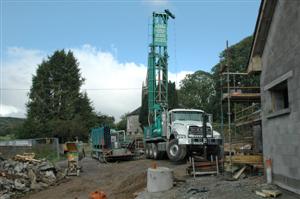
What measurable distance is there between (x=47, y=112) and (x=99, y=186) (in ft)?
160

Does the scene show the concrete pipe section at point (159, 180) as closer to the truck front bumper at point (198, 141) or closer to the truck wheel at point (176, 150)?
the truck front bumper at point (198, 141)

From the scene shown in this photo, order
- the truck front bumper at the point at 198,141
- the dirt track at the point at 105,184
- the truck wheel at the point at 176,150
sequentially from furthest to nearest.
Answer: the truck wheel at the point at 176,150 → the truck front bumper at the point at 198,141 → the dirt track at the point at 105,184

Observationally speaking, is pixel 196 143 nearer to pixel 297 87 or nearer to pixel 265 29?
pixel 265 29

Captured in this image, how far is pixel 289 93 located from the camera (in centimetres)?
1152

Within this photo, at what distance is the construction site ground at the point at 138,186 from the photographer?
12.7m

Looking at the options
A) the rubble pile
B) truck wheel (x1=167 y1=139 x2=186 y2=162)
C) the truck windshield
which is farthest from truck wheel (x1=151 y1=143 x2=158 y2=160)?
the rubble pile

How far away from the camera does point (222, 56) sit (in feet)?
223

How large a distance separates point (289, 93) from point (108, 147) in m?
22.0

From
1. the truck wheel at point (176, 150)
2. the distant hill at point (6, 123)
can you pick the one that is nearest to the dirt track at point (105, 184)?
the truck wheel at point (176, 150)

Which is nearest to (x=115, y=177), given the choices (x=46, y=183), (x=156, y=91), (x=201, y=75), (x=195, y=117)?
(x=46, y=183)

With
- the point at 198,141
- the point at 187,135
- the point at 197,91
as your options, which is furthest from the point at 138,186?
the point at 197,91

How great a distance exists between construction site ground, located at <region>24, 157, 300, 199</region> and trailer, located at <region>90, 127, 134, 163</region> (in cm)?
385

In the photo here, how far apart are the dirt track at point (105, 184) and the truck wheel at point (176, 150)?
128 cm

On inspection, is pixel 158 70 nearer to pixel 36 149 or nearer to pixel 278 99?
pixel 36 149
